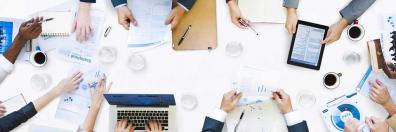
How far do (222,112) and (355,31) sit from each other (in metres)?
0.58

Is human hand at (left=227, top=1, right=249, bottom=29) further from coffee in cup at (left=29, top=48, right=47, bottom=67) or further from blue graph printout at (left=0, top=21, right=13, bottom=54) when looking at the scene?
blue graph printout at (left=0, top=21, right=13, bottom=54)

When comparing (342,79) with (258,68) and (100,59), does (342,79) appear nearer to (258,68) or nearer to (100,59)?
(258,68)

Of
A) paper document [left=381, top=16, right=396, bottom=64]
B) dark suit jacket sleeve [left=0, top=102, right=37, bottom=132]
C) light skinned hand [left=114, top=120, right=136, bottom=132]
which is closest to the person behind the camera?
paper document [left=381, top=16, right=396, bottom=64]

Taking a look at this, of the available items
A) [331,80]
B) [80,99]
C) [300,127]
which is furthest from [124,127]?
[331,80]

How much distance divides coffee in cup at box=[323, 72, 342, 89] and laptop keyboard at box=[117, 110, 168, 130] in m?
0.62

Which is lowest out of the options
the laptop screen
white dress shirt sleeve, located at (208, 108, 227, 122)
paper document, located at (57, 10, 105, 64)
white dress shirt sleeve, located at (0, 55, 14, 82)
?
white dress shirt sleeve, located at (208, 108, 227, 122)

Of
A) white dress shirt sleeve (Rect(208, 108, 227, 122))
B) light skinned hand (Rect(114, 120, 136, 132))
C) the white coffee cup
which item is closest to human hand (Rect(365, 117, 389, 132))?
white dress shirt sleeve (Rect(208, 108, 227, 122))

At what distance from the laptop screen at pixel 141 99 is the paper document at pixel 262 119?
265mm

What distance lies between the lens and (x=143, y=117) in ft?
5.87

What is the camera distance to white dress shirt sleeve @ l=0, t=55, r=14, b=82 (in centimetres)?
187

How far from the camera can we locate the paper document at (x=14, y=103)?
191 centimetres

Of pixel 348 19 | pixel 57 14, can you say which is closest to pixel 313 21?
pixel 348 19

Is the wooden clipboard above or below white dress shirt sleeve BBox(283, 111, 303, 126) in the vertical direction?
above

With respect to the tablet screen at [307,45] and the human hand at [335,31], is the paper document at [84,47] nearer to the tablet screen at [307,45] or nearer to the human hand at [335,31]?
the tablet screen at [307,45]
